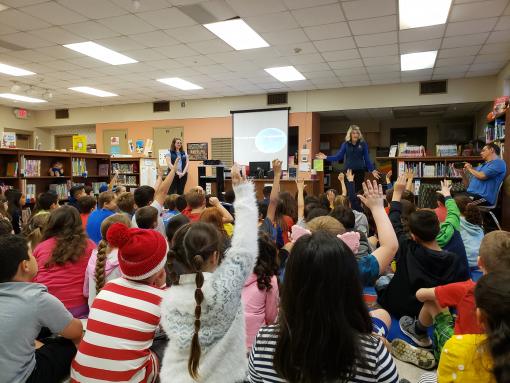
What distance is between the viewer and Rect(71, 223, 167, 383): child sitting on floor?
1.34m

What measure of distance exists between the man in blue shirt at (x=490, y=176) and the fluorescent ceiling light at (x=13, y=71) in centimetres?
858

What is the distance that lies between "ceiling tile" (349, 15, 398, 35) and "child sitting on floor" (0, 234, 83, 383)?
5116 mm

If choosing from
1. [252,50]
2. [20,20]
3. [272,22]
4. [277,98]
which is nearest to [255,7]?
[272,22]

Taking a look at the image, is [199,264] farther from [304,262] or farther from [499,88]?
[499,88]

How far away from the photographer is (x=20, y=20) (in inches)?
199

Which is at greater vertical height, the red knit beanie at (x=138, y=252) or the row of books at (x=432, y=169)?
the row of books at (x=432, y=169)

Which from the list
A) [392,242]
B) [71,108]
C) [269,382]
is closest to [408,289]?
[392,242]

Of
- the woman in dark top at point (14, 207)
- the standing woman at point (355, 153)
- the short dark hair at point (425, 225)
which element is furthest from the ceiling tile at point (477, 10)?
the woman in dark top at point (14, 207)

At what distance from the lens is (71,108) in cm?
1165

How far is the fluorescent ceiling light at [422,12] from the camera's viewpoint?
15.0 feet

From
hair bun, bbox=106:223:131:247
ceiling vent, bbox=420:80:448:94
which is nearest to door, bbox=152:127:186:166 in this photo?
ceiling vent, bbox=420:80:448:94

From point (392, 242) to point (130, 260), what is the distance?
44.2 inches

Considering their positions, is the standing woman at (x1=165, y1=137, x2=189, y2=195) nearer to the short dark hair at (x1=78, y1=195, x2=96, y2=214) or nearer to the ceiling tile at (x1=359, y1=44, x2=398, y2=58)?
the short dark hair at (x1=78, y1=195, x2=96, y2=214)

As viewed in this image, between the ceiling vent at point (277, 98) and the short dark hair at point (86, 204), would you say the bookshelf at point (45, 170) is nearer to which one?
the short dark hair at point (86, 204)
